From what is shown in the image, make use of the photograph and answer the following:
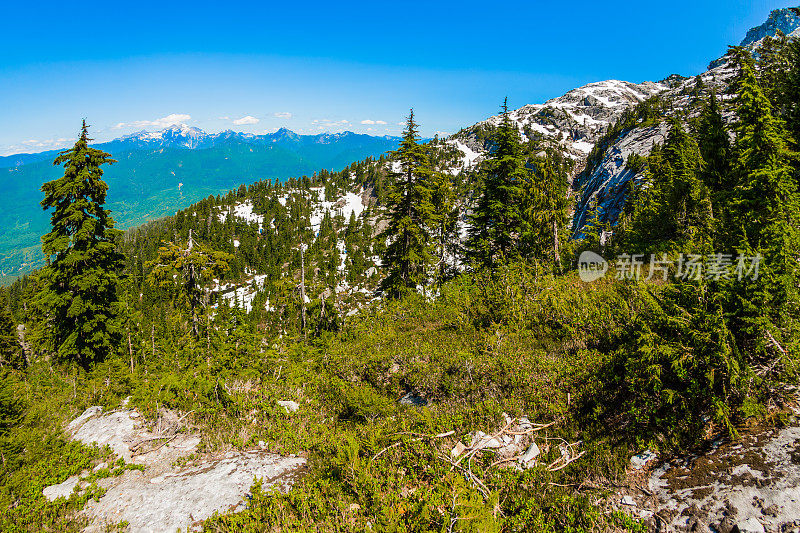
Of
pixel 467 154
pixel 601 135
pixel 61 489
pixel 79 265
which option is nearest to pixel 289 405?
pixel 61 489

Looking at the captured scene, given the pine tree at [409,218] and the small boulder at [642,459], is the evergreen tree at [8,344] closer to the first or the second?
the pine tree at [409,218]

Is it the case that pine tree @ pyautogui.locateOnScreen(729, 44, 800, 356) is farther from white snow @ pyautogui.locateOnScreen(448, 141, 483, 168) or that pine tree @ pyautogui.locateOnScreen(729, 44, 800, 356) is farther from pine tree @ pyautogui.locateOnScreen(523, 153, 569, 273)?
white snow @ pyautogui.locateOnScreen(448, 141, 483, 168)

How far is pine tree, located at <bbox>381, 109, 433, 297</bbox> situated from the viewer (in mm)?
20516

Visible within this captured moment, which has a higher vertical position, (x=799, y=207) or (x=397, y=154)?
(x=397, y=154)

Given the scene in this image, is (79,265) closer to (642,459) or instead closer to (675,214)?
(642,459)

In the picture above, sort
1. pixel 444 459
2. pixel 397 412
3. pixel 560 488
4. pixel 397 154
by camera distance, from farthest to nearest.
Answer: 1. pixel 397 154
2. pixel 397 412
3. pixel 444 459
4. pixel 560 488

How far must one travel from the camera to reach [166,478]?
19.3ft

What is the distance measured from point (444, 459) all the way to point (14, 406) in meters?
10.7

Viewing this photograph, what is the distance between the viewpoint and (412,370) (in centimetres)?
861

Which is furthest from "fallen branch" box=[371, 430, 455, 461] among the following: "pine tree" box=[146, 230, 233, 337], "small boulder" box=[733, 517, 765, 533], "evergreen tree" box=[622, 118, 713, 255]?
"evergreen tree" box=[622, 118, 713, 255]

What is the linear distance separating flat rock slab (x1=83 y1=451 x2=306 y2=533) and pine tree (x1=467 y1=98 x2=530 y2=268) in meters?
17.8

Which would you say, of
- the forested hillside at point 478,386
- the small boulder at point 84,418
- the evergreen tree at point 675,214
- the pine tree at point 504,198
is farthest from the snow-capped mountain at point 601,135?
the small boulder at point 84,418

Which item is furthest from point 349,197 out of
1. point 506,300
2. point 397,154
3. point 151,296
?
point 506,300

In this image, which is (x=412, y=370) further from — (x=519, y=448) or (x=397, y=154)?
(x=397, y=154)
